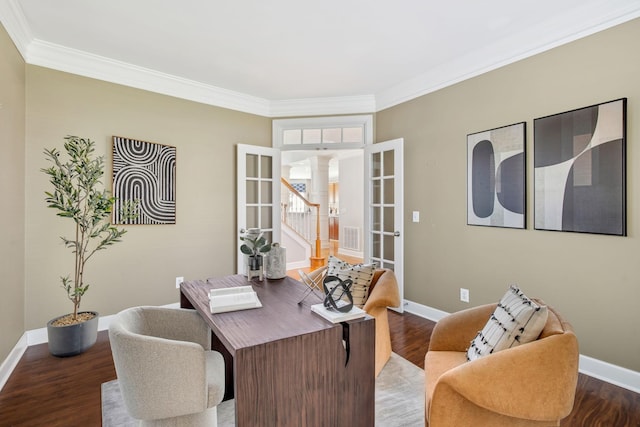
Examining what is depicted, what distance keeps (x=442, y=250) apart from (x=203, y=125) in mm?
3080

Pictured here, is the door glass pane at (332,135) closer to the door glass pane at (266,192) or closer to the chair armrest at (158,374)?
the door glass pane at (266,192)

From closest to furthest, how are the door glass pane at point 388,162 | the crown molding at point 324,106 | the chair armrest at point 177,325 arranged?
the chair armrest at point 177,325 → the door glass pane at point 388,162 → the crown molding at point 324,106

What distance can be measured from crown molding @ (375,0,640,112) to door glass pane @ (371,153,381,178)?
630 millimetres

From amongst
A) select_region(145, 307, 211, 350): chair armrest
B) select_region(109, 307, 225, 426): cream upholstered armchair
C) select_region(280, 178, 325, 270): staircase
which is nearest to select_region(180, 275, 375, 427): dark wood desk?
select_region(109, 307, 225, 426): cream upholstered armchair

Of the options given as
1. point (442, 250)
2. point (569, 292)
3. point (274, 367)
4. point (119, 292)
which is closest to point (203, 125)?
point (119, 292)

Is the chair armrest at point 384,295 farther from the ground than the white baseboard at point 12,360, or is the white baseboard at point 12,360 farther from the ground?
the chair armrest at point 384,295

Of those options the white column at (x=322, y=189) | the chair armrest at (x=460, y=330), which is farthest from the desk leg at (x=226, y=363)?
the white column at (x=322, y=189)

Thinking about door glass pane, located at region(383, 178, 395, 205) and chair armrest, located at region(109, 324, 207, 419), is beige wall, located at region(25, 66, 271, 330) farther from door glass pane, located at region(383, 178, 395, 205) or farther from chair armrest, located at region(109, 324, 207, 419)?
chair armrest, located at region(109, 324, 207, 419)

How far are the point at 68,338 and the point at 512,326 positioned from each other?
315cm

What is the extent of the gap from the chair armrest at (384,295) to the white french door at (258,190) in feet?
6.89

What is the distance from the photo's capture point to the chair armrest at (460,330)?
1.78 m

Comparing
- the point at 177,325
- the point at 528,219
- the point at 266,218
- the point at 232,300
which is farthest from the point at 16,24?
the point at 528,219

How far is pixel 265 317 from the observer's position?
56.6 inches

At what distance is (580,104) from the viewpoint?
7.81 feet
